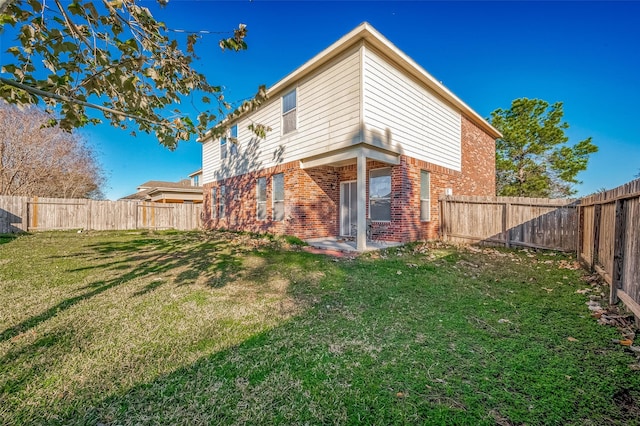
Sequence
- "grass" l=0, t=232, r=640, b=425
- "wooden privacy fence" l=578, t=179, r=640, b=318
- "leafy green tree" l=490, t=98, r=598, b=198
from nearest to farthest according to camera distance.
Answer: "grass" l=0, t=232, r=640, b=425, "wooden privacy fence" l=578, t=179, r=640, b=318, "leafy green tree" l=490, t=98, r=598, b=198

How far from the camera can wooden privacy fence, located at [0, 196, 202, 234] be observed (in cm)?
1269

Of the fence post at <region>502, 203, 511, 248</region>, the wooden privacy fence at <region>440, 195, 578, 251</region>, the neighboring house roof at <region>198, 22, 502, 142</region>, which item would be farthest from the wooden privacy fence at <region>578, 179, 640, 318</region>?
the neighboring house roof at <region>198, 22, 502, 142</region>

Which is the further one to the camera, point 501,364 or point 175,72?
point 175,72

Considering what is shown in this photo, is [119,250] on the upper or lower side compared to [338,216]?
lower

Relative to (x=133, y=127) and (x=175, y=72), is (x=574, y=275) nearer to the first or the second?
(x=175, y=72)

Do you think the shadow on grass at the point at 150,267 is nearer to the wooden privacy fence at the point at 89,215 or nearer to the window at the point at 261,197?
the window at the point at 261,197

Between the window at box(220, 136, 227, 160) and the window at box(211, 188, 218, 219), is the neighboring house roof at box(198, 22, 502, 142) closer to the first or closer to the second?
the window at box(220, 136, 227, 160)

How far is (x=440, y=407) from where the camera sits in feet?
5.95

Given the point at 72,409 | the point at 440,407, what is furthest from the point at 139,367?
the point at 440,407

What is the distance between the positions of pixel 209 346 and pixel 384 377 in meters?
1.63

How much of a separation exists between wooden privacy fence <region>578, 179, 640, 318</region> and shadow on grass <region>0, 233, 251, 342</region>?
5519 mm

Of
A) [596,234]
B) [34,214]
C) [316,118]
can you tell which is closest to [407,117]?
[316,118]

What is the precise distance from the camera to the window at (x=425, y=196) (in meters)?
9.43

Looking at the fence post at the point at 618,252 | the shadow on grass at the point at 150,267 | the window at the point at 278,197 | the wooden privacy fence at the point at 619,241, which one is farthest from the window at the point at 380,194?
the fence post at the point at 618,252
